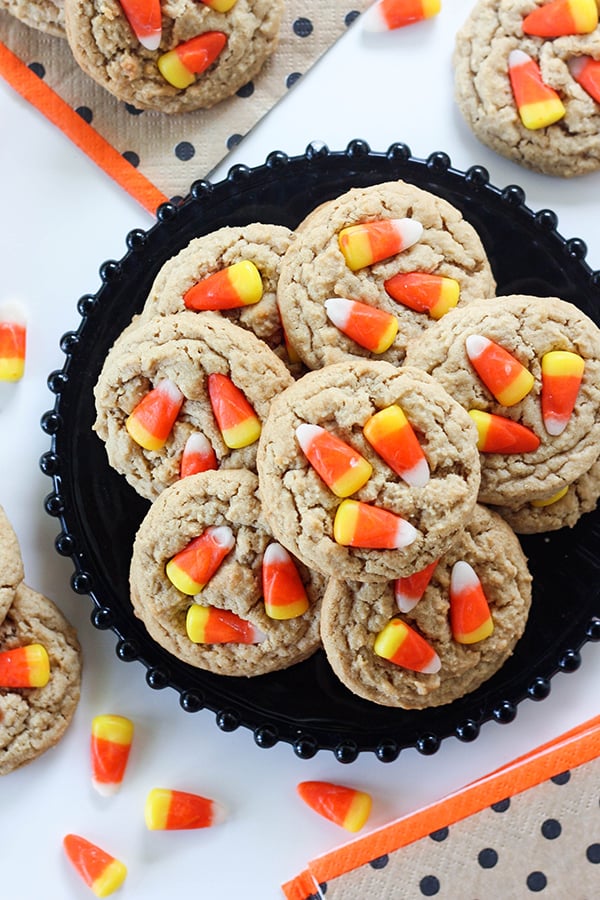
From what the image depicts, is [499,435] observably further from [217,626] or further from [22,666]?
[22,666]

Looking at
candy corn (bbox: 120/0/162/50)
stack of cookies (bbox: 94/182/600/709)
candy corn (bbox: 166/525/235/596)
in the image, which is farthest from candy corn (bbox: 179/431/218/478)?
candy corn (bbox: 120/0/162/50)

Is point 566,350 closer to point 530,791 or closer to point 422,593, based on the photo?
point 422,593

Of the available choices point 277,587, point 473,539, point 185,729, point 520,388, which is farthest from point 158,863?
point 520,388

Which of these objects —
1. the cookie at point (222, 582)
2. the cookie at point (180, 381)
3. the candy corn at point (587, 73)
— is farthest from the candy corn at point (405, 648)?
the candy corn at point (587, 73)

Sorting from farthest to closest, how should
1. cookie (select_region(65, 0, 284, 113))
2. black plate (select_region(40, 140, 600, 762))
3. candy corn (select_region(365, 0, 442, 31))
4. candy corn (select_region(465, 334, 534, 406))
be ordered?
candy corn (select_region(365, 0, 442, 31))
cookie (select_region(65, 0, 284, 113))
black plate (select_region(40, 140, 600, 762))
candy corn (select_region(465, 334, 534, 406))

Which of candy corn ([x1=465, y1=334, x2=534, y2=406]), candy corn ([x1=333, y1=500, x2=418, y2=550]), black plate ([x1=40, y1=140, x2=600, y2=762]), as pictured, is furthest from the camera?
black plate ([x1=40, y1=140, x2=600, y2=762])

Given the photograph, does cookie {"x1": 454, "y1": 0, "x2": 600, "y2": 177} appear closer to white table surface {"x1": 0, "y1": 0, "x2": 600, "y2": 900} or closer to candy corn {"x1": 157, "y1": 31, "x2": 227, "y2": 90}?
white table surface {"x1": 0, "y1": 0, "x2": 600, "y2": 900}

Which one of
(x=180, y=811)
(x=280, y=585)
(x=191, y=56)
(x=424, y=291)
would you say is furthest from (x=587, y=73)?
(x=180, y=811)

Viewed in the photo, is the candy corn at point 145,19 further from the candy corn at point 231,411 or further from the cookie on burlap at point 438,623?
the cookie on burlap at point 438,623
